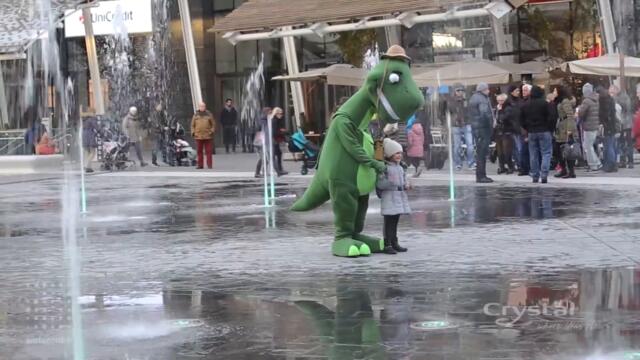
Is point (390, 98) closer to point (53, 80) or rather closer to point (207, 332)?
point (207, 332)

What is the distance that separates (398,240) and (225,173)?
531 inches

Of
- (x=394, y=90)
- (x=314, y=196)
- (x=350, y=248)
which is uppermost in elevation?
(x=394, y=90)

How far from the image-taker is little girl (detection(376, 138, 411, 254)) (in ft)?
32.9

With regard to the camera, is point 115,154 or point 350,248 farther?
point 115,154

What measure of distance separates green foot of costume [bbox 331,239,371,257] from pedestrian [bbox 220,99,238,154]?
2605 cm

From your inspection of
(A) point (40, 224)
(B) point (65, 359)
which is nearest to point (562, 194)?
(A) point (40, 224)

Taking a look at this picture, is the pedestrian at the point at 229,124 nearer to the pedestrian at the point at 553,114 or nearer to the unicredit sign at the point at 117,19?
the unicredit sign at the point at 117,19

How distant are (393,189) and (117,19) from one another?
29.7 meters

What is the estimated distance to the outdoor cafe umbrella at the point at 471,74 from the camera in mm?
23047

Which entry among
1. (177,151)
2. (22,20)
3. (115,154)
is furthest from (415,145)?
(22,20)

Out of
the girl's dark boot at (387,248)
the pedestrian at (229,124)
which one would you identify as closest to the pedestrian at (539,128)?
the girl's dark boot at (387,248)

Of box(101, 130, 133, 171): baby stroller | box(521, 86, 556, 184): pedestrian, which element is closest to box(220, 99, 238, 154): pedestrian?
box(101, 130, 133, 171): baby stroller

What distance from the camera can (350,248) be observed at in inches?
393

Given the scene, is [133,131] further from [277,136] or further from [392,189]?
[392,189]
